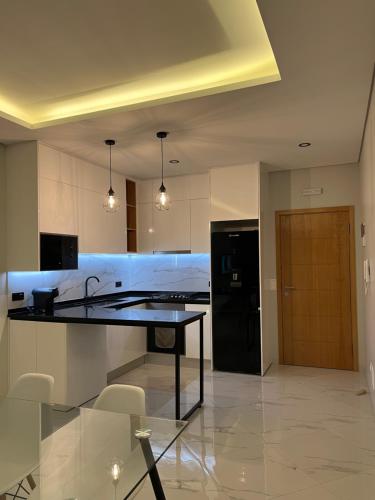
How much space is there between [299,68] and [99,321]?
96.7 inches

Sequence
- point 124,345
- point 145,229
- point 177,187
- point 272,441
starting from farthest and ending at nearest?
1. point 145,229
2. point 177,187
3. point 124,345
4. point 272,441

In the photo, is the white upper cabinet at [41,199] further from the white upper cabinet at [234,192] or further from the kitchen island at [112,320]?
the white upper cabinet at [234,192]

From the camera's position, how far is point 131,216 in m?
5.24

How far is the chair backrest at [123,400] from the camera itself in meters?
1.95

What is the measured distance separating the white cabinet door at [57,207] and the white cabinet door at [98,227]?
14 centimetres

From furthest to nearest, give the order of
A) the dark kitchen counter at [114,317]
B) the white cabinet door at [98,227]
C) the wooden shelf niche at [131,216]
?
the wooden shelf niche at [131,216] → the white cabinet door at [98,227] → the dark kitchen counter at [114,317]

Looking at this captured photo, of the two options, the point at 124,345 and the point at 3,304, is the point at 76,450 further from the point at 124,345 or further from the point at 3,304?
the point at 124,345

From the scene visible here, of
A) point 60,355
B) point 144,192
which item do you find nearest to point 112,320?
point 60,355

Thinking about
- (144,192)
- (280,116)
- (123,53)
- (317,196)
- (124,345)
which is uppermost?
(123,53)

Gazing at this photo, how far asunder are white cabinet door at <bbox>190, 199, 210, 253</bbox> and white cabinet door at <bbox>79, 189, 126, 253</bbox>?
92cm

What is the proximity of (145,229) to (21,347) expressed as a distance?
2.31 meters

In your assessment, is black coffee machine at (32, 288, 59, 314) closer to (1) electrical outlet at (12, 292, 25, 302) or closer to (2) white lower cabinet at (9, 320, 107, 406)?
(1) electrical outlet at (12, 292, 25, 302)

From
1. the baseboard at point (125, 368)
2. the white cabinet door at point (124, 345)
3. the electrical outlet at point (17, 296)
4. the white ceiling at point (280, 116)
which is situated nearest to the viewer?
the white ceiling at point (280, 116)

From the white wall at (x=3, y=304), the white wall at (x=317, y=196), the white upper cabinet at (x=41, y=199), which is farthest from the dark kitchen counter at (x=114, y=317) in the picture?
the white wall at (x=317, y=196)
